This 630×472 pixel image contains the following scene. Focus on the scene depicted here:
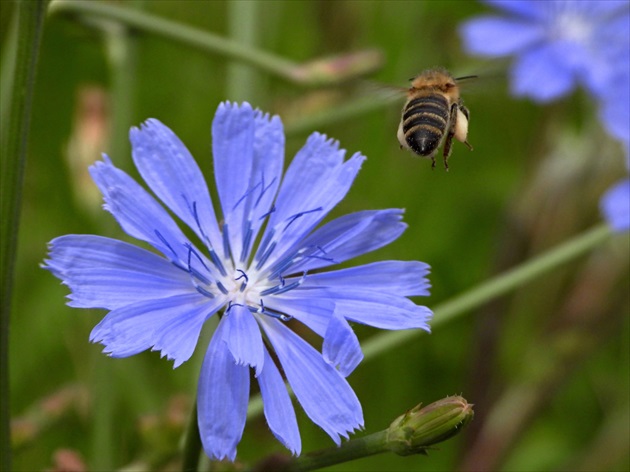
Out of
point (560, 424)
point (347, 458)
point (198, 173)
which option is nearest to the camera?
point (347, 458)

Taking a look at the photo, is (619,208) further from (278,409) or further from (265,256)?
(278,409)

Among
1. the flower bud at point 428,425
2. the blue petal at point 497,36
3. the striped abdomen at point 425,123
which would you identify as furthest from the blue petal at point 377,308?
the blue petal at point 497,36

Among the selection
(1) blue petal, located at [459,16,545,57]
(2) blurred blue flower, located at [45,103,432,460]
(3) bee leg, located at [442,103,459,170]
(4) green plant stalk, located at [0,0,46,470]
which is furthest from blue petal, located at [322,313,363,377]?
(1) blue petal, located at [459,16,545,57]

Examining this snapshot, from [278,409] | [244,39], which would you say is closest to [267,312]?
[278,409]

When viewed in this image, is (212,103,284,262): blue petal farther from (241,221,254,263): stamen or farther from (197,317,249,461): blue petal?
(197,317,249,461): blue petal

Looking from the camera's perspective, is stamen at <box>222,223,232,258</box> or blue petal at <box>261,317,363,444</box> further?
stamen at <box>222,223,232,258</box>

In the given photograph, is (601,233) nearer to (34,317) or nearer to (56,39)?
(34,317)

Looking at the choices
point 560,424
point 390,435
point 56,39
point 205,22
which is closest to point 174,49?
point 205,22
